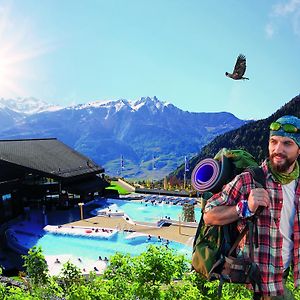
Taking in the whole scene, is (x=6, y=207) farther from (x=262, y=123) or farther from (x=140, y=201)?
(x=262, y=123)

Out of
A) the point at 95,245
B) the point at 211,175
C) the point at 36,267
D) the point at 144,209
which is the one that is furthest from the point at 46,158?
the point at 211,175

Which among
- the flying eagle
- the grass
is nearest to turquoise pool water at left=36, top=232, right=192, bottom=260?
the grass

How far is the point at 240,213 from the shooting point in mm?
2600

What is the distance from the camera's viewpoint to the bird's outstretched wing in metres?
4.82

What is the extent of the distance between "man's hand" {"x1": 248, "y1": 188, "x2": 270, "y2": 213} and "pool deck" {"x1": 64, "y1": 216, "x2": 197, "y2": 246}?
21038 millimetres

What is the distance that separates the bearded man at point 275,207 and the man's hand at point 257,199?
0.8 inches

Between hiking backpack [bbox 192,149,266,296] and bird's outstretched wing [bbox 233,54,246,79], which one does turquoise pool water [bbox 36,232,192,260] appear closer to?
bird's outstretched wing [bbox 233,54,246,79]

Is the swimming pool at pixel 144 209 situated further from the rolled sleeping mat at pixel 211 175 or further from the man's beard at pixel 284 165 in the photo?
the man's beard at pixel 284 165

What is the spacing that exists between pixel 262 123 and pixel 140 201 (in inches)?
1745

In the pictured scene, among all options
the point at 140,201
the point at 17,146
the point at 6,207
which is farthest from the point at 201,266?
the point at 17,146

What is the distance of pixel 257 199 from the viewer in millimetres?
2533

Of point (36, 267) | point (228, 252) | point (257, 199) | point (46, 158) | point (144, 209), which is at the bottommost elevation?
point (144, 209)

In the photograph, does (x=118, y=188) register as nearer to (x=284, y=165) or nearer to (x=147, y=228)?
(x=147, y=228)

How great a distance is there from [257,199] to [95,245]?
22.6 m
